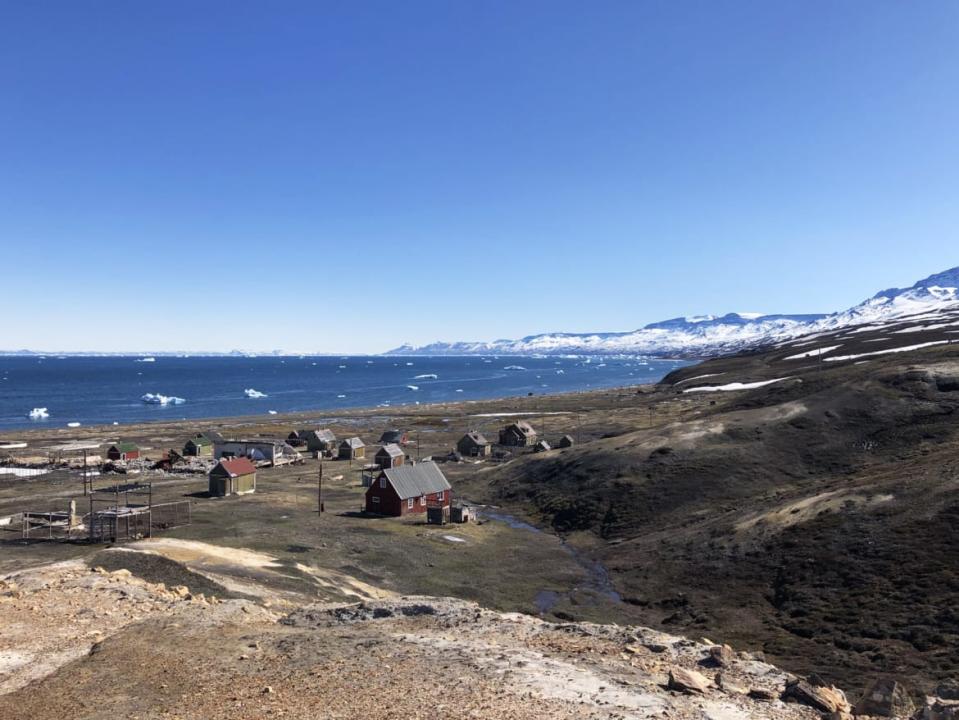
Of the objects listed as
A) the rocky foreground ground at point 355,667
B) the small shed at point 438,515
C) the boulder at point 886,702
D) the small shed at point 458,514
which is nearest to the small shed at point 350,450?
the small shed at point 438,515

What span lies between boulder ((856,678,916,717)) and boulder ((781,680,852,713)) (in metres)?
0.64

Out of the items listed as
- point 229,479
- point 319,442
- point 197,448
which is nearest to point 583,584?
point 229,479

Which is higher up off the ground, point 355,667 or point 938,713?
point 355,667

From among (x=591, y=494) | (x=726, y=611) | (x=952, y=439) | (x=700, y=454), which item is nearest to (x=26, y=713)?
(x=726, y=611)

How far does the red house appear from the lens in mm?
66688

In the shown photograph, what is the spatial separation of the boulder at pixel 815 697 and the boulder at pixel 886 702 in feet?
2.09

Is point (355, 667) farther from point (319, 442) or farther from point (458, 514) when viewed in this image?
point (319, 442)

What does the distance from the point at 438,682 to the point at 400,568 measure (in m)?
26.9

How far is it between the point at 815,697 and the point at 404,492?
48.7m

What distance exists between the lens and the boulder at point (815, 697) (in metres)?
21.9

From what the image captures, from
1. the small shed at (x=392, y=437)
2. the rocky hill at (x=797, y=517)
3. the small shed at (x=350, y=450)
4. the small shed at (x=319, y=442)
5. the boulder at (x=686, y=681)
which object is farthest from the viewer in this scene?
the small shed at (x=392, y=437)

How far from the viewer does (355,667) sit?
23609mm

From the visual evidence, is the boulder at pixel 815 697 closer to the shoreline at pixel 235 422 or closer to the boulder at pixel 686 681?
the boulder at pixel 686 681

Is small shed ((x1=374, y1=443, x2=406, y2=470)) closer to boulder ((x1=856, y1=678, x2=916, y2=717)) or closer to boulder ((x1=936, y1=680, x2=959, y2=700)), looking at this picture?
boulder ((x1=936, y1=680, x2=959, y2=700))
